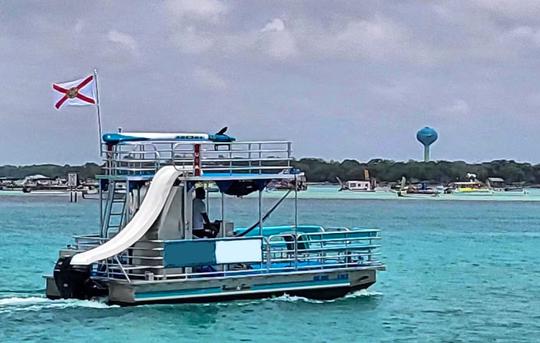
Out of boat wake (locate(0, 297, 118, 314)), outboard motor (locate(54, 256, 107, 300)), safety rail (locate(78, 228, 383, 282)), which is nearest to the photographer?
safety rail (locate(78, 228, 383, 282))

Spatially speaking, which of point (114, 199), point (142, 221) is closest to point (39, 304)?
point (114, 199)

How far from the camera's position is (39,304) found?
92.3 ft

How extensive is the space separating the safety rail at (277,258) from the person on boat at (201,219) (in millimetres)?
1100

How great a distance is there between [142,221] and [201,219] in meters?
2.26

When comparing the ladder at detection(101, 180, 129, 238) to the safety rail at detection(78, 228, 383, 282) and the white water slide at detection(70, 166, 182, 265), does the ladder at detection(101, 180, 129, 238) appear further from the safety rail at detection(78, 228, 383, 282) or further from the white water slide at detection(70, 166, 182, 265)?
the white water slide at detection(70, 166, 182, 265)

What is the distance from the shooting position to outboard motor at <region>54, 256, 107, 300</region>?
26.8 meters

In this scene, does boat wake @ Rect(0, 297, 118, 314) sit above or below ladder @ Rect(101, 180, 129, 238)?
below

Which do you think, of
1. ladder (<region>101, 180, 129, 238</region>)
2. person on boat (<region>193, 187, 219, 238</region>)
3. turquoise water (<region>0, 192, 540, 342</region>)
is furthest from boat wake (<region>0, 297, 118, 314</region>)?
person on boat (<region>193, 187, 219, 238</region>)

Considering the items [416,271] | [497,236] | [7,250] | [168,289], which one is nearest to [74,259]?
[168,289]

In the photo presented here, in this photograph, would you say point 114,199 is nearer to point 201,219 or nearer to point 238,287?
point 201,219

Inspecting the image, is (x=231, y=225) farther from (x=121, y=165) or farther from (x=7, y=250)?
(x=7, y=250)

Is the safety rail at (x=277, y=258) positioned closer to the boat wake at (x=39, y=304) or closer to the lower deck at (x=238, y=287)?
the lower deck at (x=238, y=287)

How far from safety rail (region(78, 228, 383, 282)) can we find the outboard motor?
1.16 ft

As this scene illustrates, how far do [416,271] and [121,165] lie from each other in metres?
17.8
